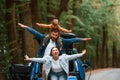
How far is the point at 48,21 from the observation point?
3002 cm

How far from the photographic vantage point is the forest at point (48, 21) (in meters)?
19.2

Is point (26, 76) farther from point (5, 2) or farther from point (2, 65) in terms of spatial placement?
point (5, 2)

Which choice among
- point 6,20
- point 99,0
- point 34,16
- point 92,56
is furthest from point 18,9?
point 92,56

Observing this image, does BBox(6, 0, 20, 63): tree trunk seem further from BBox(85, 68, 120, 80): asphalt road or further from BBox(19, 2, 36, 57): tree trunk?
BBox(85, 68, 120, 80): asphalt road

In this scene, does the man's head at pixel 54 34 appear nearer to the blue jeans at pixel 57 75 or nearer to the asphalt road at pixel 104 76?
the blue jeans at pixel 57 75

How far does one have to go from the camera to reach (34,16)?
890 inches

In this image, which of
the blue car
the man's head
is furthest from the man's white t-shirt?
the blue car

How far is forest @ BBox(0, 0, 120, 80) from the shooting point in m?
19.2

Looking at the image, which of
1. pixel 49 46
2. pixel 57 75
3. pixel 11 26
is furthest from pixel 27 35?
pixel 57 75

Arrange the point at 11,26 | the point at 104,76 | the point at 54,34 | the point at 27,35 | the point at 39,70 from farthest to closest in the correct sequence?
the point at 104,76
the point at 27,35
the point at 11,26
the point at 39,70
the point at 54,34

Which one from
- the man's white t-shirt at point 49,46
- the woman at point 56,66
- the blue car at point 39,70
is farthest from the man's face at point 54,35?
the blue car at point 39,70

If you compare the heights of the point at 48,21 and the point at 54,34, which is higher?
the point at 54,34

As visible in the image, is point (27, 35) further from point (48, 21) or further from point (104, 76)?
point (104, 76)

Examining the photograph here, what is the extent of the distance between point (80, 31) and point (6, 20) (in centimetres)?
1889
